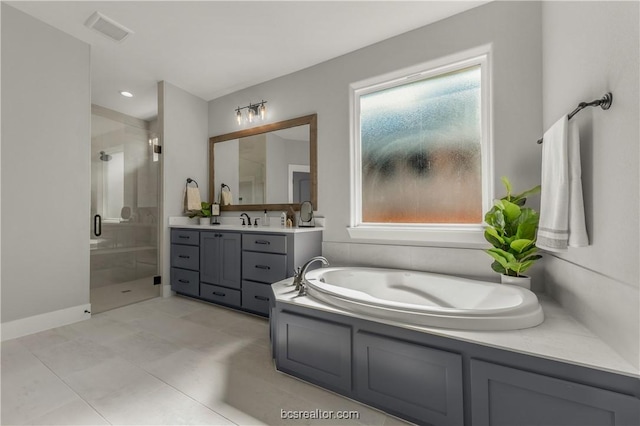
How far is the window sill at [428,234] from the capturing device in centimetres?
203

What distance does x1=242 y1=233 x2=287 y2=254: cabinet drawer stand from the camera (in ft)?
7.87

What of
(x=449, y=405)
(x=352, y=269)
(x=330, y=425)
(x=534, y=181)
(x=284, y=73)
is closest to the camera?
(x=449, y=405)

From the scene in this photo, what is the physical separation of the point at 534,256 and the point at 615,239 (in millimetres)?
735

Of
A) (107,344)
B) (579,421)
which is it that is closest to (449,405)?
(579,421)

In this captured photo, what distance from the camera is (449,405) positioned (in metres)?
1.13

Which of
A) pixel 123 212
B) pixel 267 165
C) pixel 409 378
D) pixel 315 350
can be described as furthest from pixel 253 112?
pixel 409 378

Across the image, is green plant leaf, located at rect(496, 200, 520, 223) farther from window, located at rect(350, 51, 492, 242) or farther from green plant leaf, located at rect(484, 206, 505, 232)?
window, located at rect(350, 51, 492, 242)

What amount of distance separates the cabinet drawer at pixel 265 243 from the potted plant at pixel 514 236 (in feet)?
5.31

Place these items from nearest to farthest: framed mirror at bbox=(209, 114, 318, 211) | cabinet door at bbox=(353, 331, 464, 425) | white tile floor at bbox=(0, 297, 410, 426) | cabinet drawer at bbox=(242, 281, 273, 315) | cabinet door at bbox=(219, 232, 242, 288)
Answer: cabinet door at bbox=(353, 331, 464, 425) → white tile floor at bbox=(0, 297, 410, 426) → cabinet drawer at bbox=(242, 281, 273, 315) → cabinet door at bbox=(219, 232, 242, 288) → framed mirror at bbox=(209, 114, 318, 211)

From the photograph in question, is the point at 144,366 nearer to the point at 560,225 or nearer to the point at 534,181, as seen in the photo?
the point at 560,225

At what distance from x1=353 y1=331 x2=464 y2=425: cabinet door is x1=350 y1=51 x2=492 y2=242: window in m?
1.17

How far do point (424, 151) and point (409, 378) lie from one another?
1.81m

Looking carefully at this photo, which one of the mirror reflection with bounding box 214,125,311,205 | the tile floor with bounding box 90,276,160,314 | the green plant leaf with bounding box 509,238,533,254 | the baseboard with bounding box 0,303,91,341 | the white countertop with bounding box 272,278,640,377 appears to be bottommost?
the tile floor with bounding box 90,276,160,314

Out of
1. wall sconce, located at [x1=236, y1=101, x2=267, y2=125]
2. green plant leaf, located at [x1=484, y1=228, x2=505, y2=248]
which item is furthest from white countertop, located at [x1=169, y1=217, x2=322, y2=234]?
green plant leaf, located at [x1=484, y1=228, x2=505, y2=248]
